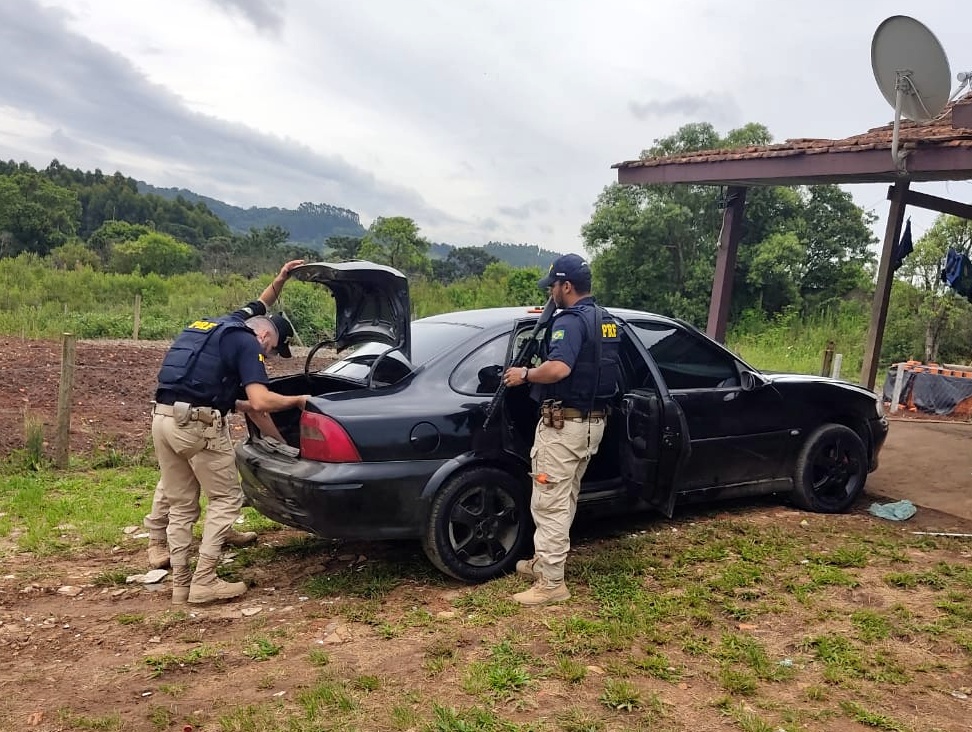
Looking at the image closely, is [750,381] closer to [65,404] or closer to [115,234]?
[65,404]

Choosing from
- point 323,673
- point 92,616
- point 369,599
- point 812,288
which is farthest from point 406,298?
point 812,288

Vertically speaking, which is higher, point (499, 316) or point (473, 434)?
point (499, 316)

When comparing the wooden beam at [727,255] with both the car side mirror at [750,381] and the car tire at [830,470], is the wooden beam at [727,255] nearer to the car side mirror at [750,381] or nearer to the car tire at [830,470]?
the car tire at [830,470]

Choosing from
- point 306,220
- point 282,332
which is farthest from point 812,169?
point 306,220

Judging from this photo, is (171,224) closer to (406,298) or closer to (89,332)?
(89,332)

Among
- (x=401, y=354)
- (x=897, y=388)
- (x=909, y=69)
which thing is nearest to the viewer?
(x=401, y=354)

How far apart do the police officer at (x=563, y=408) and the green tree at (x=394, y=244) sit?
1308 inches

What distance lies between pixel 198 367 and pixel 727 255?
246 inches

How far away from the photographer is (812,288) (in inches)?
998

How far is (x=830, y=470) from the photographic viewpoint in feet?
17.6

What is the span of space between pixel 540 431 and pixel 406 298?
41.5 inches

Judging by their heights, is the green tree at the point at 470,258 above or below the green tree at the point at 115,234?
above

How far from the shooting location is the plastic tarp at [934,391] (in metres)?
11.2

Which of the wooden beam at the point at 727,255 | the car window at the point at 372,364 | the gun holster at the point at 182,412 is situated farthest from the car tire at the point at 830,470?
the gun holster at the point at 182,412
